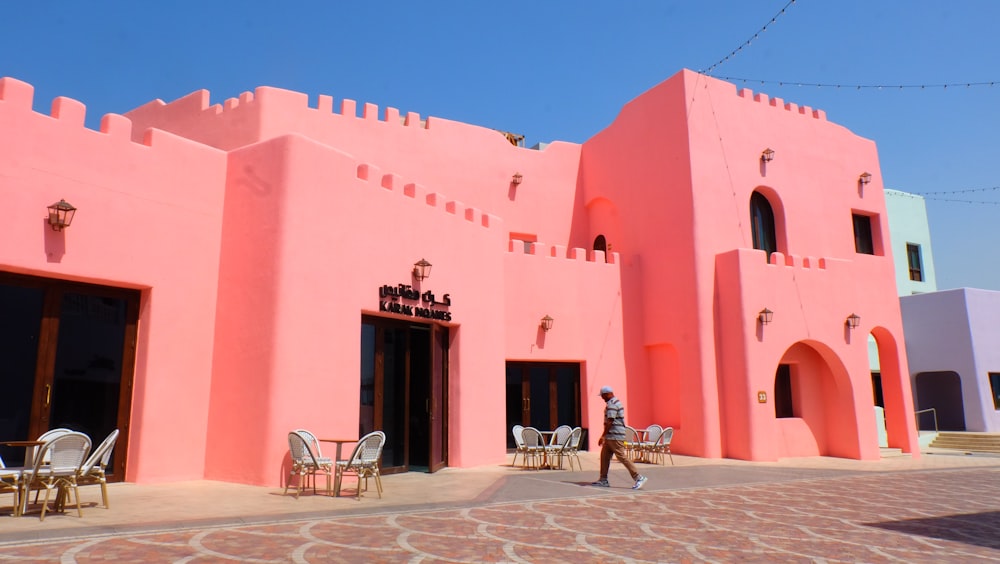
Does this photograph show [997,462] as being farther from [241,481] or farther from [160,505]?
[160,505]

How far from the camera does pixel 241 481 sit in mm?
8961

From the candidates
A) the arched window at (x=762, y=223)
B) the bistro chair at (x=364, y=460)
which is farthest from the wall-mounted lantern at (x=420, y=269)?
the arched window at (x=762, y=223)

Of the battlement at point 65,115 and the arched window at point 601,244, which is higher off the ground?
the arched window at point 601,244

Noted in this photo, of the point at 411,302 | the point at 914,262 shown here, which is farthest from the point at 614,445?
the point at 914,262

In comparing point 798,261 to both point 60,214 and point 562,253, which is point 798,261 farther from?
point 60,214

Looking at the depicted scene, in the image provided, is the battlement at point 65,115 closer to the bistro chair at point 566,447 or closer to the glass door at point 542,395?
the bistro chair at point 566,447

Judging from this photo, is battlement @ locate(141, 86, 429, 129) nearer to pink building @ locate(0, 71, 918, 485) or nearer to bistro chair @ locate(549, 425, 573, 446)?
pink building @ locate(0, 71, 918, 485)

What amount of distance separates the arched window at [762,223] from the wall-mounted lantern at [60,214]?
1438 cm

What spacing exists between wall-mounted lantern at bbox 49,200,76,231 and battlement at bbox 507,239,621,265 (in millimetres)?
8701

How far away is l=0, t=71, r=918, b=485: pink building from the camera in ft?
28.7

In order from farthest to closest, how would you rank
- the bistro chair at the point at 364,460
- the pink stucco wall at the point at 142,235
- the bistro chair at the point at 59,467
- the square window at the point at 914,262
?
the square window at the point at 914,262
the pink stucco wall at the point at 142,235
the bistro chair at the point at 364,460
the bistro chair at the point at 59,467

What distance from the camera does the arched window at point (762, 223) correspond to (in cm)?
1692

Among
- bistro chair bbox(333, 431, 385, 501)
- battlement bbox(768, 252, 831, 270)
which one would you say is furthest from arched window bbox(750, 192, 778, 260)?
bistro chair bbox(333, 431, 385, 501)

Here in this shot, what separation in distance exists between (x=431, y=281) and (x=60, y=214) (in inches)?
212
